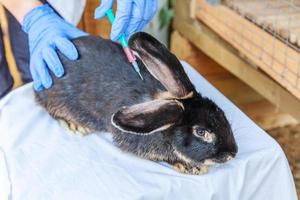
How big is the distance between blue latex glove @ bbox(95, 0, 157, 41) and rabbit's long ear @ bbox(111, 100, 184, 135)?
282mm

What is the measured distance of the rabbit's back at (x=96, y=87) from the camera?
1002 mm

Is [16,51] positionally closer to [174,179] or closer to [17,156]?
[17,156]

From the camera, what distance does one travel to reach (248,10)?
1477mm

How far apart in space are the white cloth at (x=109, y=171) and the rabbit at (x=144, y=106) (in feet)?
0.10

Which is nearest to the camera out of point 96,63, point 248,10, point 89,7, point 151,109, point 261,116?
point 151,109

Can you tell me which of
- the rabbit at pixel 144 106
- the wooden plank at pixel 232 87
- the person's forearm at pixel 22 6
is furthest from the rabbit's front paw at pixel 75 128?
the wooden plank at pixel 232 87

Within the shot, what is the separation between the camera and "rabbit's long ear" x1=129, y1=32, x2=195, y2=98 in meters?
0.91

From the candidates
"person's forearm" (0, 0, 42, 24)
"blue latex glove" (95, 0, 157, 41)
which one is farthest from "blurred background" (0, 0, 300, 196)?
"blue latex glove" (95, 0, 157, 41)

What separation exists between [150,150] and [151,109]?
0.11m

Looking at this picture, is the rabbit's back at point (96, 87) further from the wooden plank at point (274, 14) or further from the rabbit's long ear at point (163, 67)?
the wooden plank at point (274, 14)

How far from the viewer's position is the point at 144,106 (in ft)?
2.87

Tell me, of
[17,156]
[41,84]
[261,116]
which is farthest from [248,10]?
[17,156]

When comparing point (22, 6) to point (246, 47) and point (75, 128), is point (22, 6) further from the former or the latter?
point (246, 47)

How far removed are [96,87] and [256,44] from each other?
1.78 feet
